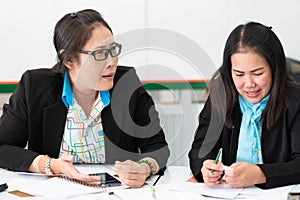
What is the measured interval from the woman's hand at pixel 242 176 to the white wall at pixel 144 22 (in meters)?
1.29

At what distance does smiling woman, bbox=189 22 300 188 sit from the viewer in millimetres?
1584

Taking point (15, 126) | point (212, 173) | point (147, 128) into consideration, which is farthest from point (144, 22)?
point (212, 173)

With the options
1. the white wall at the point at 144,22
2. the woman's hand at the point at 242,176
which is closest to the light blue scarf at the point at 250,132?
the woman's hand at the point at 242,176

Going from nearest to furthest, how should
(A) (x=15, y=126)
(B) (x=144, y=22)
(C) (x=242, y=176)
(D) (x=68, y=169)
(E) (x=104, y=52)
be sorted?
(C) (x=242, y=176)
(D) (x=68, y=169)
(E) (x=104, y=52)
(A) (x=15, y=126)
(B) (x=144, y=22)

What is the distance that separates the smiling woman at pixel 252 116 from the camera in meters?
1.58

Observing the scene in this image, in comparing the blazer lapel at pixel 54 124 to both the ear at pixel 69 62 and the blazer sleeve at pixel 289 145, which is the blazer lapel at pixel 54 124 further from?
the blazer sleeve at pixel 289 145

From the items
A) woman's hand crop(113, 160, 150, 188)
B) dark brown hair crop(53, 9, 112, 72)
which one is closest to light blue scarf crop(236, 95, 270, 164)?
woman's hand crop(113, 160, 150, 188)

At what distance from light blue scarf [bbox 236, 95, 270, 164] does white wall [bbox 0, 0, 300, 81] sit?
1.04 m

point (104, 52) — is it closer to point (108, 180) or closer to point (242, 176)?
point (108, 180)

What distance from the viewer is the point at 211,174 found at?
154 centimetres

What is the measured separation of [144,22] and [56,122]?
1.13 meters

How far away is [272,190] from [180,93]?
138cm

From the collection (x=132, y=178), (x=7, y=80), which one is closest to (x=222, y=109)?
(x=132, y=178)

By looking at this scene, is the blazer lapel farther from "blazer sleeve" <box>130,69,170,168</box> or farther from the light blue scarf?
the light blue scarf
